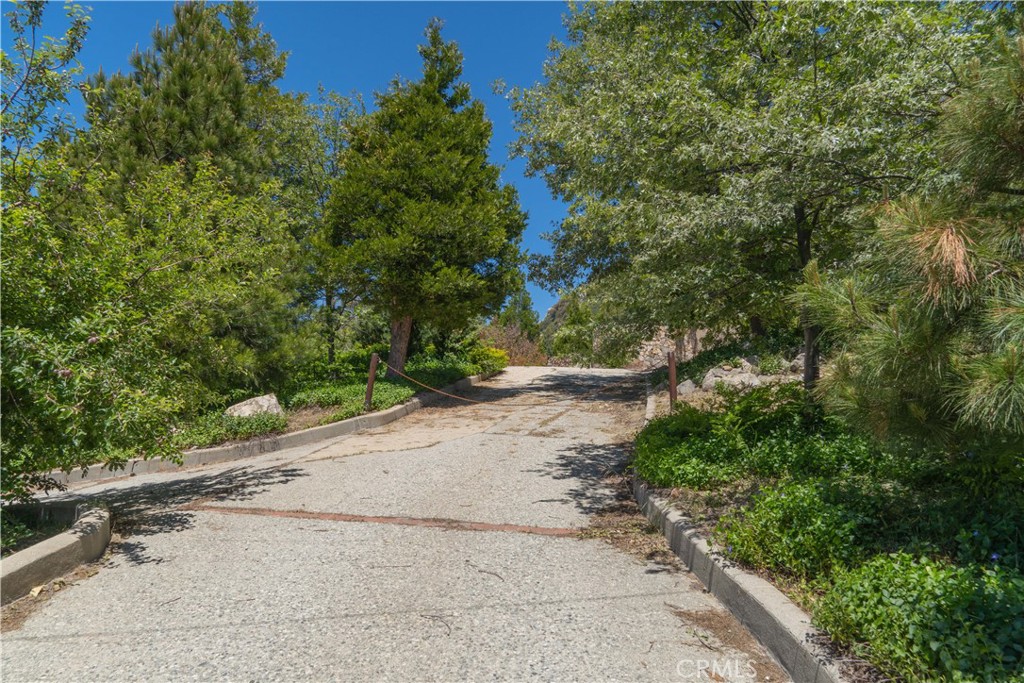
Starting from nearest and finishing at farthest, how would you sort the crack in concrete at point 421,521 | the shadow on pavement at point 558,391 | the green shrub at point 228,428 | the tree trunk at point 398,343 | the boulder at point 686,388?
the crack in concrete at point 421,521
the green shrub at point 228,428
the boulder at point 686,388
the shadow on pavement at point 558,391
the tree trunk at point 398,343

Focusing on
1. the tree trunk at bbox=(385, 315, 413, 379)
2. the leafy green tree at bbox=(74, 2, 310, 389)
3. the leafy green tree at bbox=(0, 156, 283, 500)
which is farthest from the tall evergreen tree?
the leafy green tree at bbox=(0, 156, 283, 500)

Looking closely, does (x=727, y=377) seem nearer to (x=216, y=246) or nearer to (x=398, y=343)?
(x=398, y=343)

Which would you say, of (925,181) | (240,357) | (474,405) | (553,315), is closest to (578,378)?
(474,405)

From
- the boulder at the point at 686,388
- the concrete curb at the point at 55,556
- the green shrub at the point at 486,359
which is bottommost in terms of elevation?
the concrete curb at the point at 55,556

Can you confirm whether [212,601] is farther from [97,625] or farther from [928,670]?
[928,670]

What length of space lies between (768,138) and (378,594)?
4.59 metres

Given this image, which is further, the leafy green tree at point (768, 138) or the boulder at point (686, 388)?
the boulder at point (686, 388)

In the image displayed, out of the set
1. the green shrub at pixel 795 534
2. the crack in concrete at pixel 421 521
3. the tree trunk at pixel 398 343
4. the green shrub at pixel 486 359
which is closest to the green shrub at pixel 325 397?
the tree trunk at pixel 398 343

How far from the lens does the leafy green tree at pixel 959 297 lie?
7.83 feet

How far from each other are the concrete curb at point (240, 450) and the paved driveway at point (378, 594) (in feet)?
5.08

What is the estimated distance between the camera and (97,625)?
3.46 metres

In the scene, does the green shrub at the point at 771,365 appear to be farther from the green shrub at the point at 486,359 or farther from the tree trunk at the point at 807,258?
the green shrub at the point at 486,359

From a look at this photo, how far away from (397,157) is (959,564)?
43.7 feet

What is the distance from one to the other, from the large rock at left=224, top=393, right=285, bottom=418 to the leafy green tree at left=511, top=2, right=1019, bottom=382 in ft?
22.6
